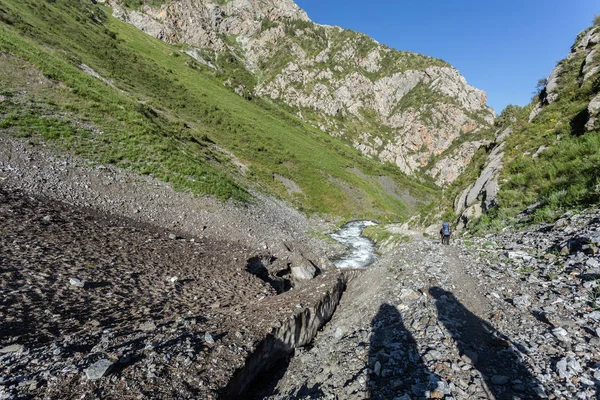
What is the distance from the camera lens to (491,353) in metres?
5.16

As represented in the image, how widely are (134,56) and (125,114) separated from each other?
211 ft

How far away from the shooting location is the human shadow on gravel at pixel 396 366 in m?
4.77

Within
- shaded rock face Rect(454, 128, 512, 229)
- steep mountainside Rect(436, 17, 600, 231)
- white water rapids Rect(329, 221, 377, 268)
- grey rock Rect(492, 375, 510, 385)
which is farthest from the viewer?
white water rapids Rect(329, 221, 377, 268)

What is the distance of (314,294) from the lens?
10.4 metres

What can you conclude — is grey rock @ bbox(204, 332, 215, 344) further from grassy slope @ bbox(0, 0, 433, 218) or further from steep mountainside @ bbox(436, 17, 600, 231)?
grassy slope @ bbox(0, 0, 433, 218)

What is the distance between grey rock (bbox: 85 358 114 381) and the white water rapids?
19051 millimetres

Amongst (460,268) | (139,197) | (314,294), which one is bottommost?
(139,197)

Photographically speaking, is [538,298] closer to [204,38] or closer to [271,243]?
[271,243]

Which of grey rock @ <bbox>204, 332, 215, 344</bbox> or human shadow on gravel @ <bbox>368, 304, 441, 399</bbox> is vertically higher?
human shadow on gravel @ <bbox>368, 304, 441, 399</bbox>

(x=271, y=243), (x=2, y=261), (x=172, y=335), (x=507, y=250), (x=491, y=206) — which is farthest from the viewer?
(x=271, y=243)

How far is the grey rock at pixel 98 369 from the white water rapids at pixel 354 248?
62.5ft

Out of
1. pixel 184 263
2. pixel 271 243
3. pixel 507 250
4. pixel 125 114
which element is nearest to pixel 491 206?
pixel 507 250

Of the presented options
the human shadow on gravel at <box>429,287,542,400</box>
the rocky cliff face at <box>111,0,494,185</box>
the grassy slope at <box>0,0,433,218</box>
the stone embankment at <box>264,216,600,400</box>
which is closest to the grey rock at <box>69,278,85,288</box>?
the stone embankment at <box>264,216,600,400</box>

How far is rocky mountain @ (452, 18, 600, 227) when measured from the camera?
10734 millimetres
